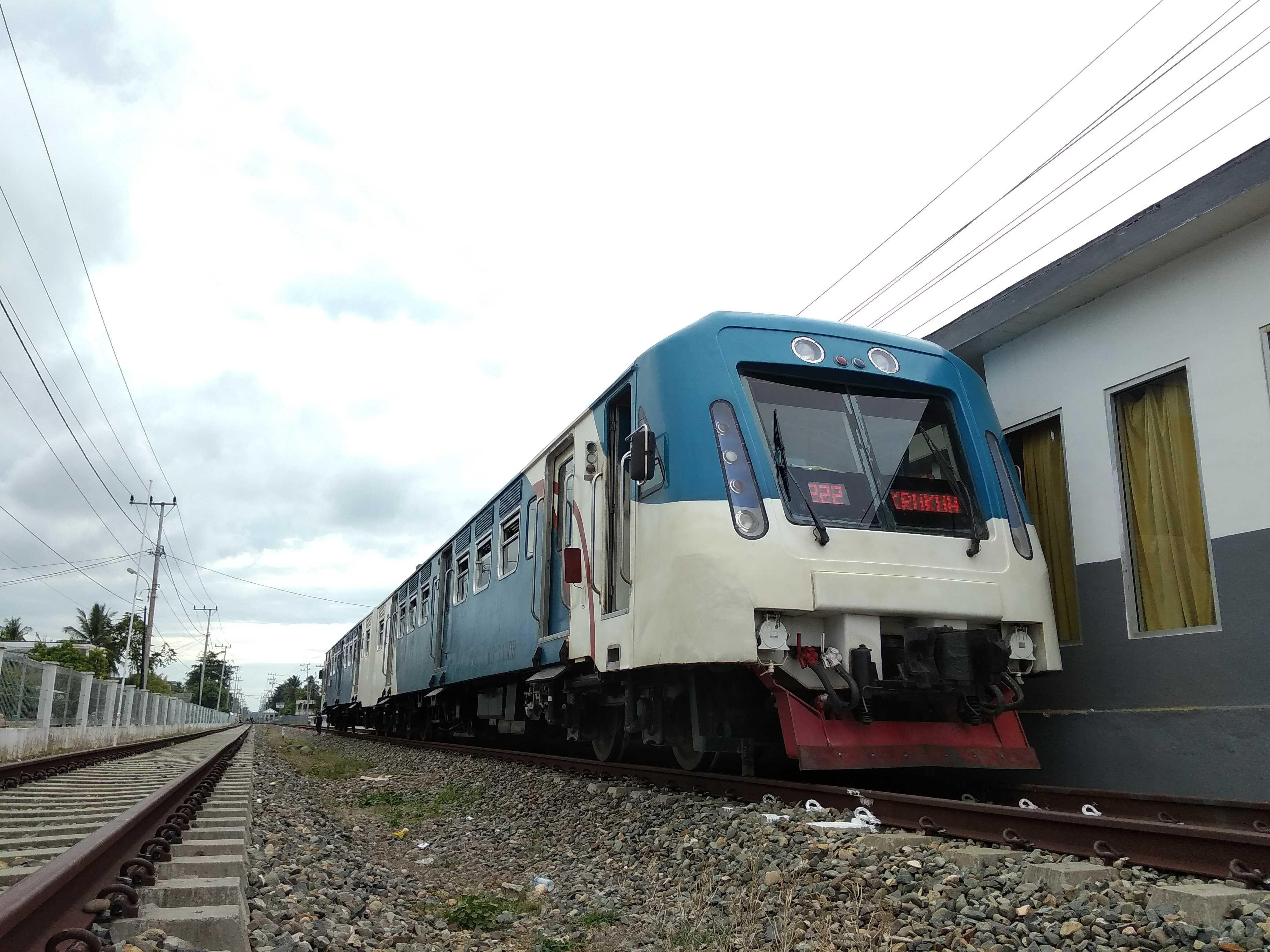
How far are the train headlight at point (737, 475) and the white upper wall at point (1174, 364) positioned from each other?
10.4 feet

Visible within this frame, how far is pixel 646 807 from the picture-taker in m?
6.01

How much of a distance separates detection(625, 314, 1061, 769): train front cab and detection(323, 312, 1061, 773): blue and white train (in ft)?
0.04

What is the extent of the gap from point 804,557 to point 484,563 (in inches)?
255

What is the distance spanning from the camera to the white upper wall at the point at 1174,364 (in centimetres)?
609

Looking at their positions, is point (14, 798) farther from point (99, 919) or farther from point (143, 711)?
point (143, 711)

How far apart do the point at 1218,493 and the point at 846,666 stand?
2.92m

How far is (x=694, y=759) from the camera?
23.6ft

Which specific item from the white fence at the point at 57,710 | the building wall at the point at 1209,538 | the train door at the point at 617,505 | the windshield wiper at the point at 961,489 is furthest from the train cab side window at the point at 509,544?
the white fence at the point at 57,710

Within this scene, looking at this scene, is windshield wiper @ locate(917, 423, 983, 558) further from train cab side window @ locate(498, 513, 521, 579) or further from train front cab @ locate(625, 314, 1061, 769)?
train cab side window @ locate(498, 513, 521, 579)

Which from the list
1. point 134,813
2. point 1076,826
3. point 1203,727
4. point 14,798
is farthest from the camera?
point 14,798

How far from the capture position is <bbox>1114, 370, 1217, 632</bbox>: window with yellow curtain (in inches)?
256

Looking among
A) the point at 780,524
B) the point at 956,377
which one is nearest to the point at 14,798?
the point at 780,524

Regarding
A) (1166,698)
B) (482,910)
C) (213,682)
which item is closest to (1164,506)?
(1166,698)

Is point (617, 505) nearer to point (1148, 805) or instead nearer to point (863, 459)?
point (863, 459)
